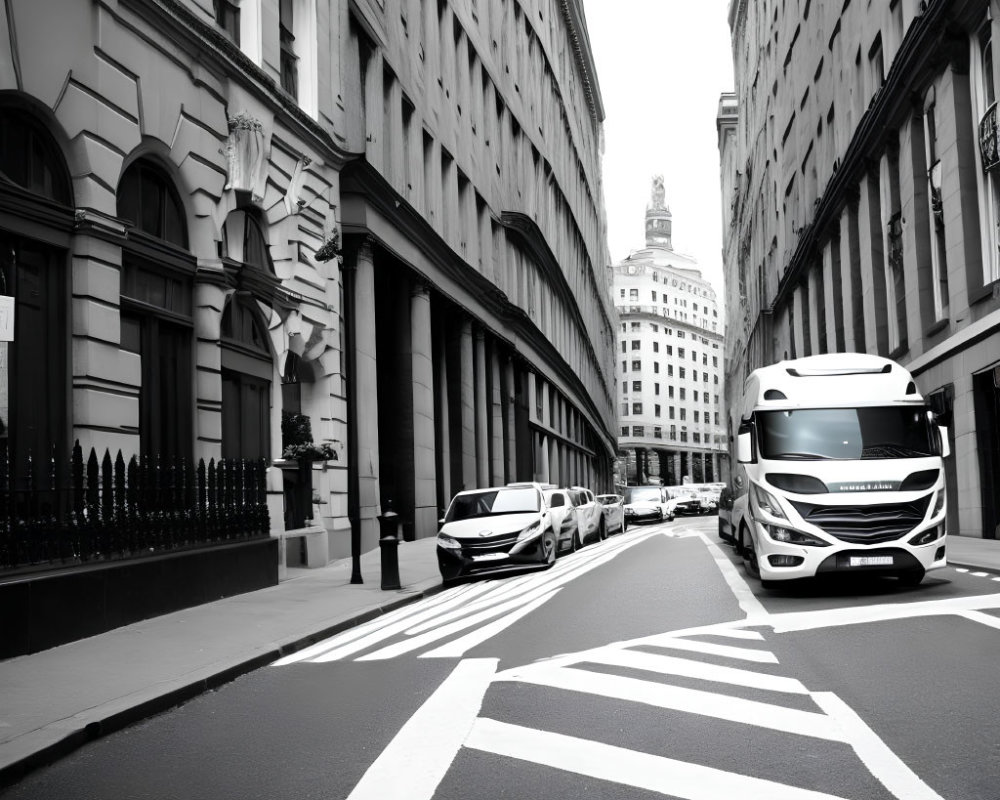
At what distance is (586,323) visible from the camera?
74.2 meters

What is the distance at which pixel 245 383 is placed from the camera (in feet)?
61.7

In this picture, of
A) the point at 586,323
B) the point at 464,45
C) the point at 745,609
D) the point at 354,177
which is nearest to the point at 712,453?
the point at 586,323

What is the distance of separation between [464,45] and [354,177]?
1479cm

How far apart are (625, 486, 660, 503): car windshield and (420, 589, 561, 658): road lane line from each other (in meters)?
36.2

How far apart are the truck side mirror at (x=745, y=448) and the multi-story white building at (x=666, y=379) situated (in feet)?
423

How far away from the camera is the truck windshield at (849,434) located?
1320 cm

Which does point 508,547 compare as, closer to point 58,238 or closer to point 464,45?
point 58,238

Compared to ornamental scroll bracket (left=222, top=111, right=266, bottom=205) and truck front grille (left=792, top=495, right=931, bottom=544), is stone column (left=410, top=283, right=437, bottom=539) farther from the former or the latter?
truck front grille (left=792, top=495, right=931, bottom=544)

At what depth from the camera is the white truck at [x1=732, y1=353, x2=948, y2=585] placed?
12500 millimetres

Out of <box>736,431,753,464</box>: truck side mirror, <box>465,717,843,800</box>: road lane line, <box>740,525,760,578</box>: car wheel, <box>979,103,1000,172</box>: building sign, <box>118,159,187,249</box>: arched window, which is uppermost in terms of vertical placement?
<box>979,103,1000,172</box>: building sign

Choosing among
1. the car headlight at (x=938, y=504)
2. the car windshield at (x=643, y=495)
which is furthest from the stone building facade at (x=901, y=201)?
the car windshield at (x=643, y=495)

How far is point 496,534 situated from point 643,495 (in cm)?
3143

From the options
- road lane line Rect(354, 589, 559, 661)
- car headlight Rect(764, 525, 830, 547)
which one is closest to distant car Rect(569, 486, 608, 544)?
road lane line Rect(354, 589, 559, 661)

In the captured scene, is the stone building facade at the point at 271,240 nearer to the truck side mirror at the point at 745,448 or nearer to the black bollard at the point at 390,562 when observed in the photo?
the black bollard at the point at 390,562
